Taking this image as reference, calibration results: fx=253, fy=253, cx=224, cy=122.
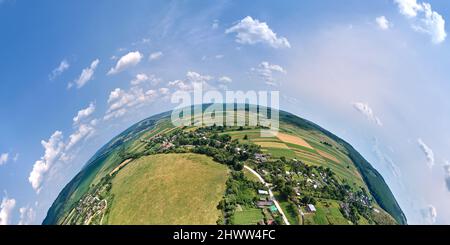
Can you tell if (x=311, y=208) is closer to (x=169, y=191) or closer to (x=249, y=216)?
(x=249, y=216)

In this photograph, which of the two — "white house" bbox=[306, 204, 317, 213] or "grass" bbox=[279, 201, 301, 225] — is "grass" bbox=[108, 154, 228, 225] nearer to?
"grass" bbox=[279, 201, 301, 225]

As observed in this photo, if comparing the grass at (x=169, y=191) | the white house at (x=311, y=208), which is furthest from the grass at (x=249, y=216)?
the white house at (x=311, y=208)

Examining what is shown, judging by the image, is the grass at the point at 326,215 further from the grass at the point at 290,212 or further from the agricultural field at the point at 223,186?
the grass at the point at 290,212

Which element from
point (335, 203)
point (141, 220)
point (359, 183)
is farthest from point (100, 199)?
point (359, 183)

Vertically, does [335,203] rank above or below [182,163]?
below
